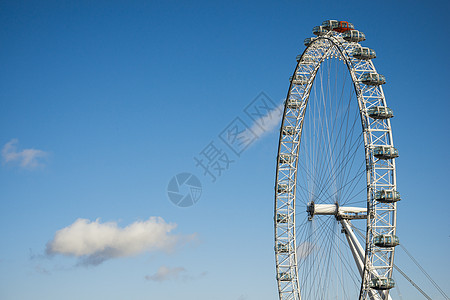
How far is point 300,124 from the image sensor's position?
74.6 meters

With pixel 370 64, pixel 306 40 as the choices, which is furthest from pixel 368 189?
pixel 306 40

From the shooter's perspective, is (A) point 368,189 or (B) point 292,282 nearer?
(A) point 368,189

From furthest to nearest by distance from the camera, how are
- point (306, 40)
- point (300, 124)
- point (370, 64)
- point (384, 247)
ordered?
point (300, 124) → point (306, 40) → point (370, 64) → point (384, 247)

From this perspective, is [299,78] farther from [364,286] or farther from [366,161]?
[364,286]

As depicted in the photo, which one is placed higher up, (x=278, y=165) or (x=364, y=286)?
(x=278, y=165)

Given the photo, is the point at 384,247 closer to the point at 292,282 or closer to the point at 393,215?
the point at 393,215

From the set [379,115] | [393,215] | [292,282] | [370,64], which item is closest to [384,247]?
[393,215]

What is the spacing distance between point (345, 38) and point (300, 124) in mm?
16016

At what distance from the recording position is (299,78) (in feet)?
239

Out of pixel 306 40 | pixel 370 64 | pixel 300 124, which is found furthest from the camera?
pixel 300 124

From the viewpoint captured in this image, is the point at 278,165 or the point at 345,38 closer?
the point at 345,38

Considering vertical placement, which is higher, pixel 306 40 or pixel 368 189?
pixel 306 40

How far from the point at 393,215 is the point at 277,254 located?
2365 cm

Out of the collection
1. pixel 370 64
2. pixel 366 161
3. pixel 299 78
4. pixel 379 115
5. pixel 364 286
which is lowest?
pixel 364 286
